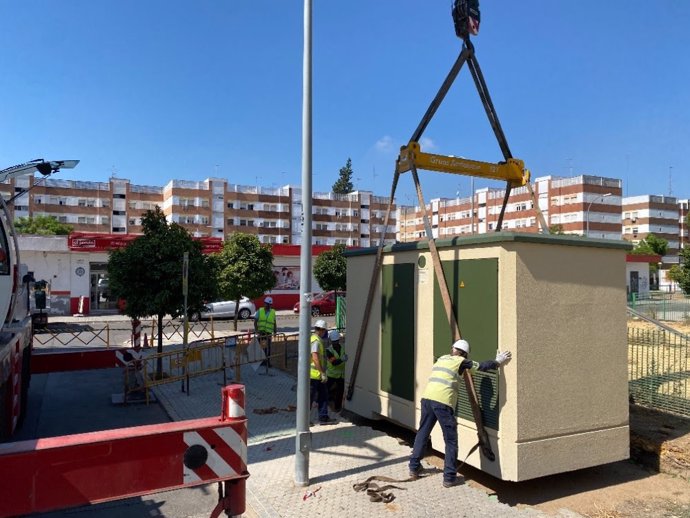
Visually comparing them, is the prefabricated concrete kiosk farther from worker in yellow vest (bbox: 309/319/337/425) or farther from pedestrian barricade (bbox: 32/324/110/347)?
pedestrian barricade (bbox: 32/324/110/347)

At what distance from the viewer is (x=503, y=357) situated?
516cm

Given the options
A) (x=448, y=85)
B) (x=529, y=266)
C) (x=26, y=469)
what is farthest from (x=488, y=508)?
(x=448, y=85)

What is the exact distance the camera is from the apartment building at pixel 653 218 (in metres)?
90.0

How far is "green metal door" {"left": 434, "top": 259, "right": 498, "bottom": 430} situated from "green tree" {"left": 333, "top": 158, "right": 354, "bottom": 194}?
9275 cm

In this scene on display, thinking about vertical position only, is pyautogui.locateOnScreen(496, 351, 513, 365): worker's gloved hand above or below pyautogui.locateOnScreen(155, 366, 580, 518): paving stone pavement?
above

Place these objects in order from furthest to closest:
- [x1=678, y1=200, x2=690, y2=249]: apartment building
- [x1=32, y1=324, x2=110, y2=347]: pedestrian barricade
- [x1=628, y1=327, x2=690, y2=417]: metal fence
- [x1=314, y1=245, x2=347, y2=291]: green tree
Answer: [x1=678, y1=200, x2=690, y2=249]: apartment building, [x1=314, y1=245, x2=347, y2=291]: green tree, [x1=32, y1=324, x2=110, y2=347]: pedestrian barricade, [x1=628, y1=327, x2=690, y2=417]: metal fence

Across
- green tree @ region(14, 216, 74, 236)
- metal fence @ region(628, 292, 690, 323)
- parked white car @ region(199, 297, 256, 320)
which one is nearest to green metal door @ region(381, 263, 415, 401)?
metal fence @ region(628, 292, 690, 323)

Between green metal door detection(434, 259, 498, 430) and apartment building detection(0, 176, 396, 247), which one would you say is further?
apartment building detection(0, 176, 396, 247)

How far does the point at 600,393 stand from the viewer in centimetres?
565

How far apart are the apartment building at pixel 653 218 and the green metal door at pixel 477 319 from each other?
310ft

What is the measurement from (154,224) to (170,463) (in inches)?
388

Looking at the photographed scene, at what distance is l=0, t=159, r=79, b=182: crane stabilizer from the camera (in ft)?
27.2

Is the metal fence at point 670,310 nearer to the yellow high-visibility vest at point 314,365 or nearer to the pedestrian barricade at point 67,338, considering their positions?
the yellow high-visibility vest at point 314,365

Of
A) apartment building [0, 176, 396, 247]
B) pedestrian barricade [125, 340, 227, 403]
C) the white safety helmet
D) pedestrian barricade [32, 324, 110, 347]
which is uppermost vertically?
apartment building [0, 176, 396, 247]
